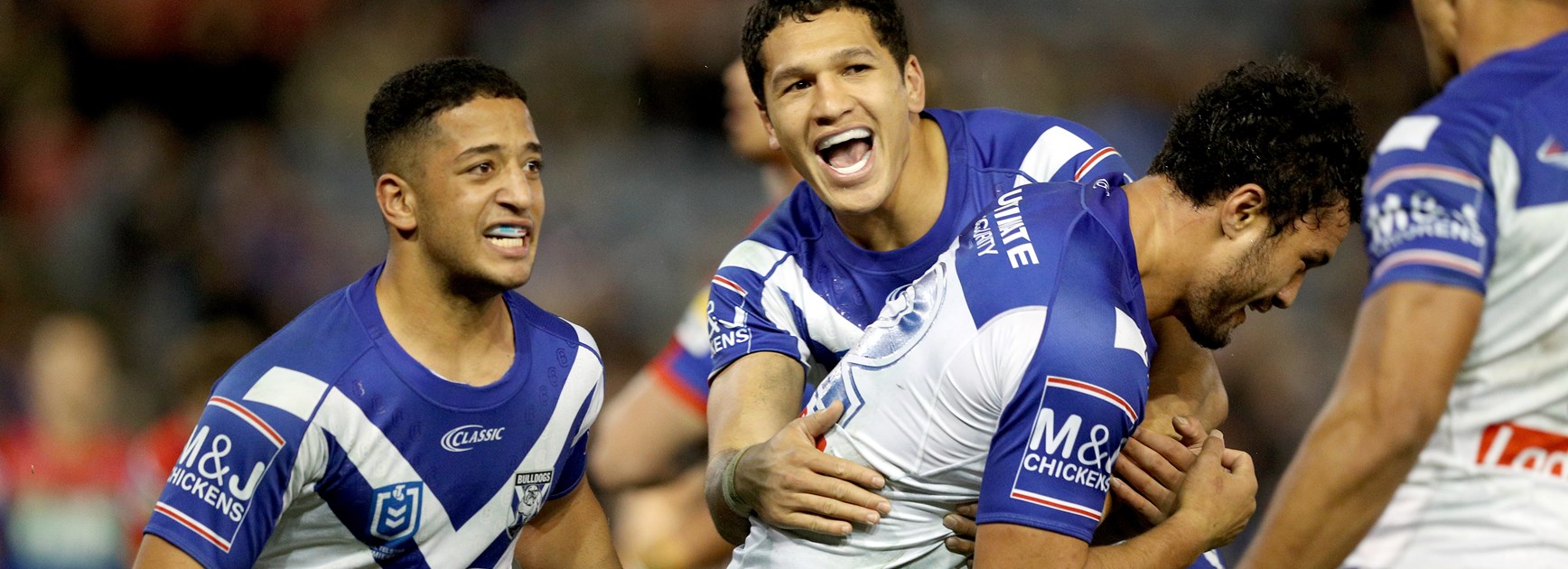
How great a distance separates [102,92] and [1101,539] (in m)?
7.27

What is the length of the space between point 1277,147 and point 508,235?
1753mm

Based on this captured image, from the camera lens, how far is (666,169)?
9.16 metres

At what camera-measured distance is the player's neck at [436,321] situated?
12.4 ft

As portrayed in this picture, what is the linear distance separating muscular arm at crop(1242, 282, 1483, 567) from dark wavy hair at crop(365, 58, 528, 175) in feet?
6.89

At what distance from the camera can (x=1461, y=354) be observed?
103 inches

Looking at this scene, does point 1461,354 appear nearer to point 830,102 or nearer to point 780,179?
point 830,102

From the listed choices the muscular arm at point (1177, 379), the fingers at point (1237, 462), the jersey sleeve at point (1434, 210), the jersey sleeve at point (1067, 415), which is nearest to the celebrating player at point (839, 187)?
the muscular arm at point (1177, 379)

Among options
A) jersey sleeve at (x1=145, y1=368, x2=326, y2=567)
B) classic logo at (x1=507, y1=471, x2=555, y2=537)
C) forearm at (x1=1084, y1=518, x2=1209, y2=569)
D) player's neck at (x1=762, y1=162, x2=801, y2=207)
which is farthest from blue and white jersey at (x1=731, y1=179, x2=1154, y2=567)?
player's neck at (x1=762, y1=162, x2=801, y2=207)

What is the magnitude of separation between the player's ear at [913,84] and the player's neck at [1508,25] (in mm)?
1669

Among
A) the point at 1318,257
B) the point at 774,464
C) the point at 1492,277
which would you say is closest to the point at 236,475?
the point at 774,464

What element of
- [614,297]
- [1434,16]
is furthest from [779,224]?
[614,297]

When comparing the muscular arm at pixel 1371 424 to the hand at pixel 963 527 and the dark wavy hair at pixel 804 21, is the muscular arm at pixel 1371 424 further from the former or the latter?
the dark wavy hair at pixel 804 21

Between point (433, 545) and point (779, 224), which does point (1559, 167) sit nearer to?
point (779, 224)

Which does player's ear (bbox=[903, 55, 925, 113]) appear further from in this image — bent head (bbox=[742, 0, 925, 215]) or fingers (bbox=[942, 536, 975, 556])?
fingers (bbox=[942, 536, 975, 556])
